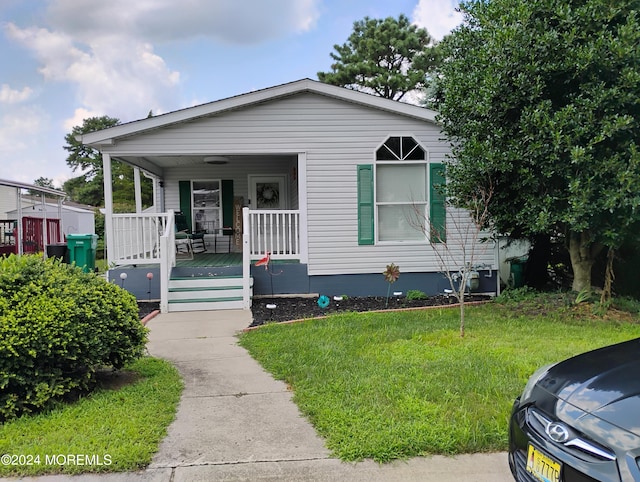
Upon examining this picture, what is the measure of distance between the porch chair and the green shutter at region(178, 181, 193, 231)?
31 centimetres

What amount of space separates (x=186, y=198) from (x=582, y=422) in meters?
11.5

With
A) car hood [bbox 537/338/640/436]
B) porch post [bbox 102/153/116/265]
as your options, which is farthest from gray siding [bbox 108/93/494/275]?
car hood [bbox 537/338/640/436]

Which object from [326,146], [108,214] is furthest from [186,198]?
[326,146]

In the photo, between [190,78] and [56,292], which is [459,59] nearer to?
[56,292]

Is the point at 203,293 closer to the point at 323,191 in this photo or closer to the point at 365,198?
the point at 323,191

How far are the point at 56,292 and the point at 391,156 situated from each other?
663 centimetres

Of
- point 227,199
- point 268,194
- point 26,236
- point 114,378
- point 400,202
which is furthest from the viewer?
point 26,236

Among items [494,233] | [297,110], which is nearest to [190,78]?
[297,110]

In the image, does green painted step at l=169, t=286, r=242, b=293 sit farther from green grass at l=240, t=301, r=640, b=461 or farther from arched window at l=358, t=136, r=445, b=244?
arched window at l=358, t=136, r=445, b=244

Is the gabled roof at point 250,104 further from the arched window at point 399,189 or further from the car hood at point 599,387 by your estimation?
the car hood at point 599,387

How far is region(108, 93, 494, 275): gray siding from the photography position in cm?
855

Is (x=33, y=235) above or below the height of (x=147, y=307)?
above

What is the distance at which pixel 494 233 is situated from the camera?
8.00m

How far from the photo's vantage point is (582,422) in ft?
6.52
